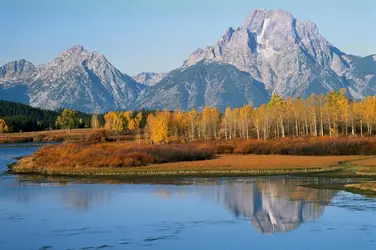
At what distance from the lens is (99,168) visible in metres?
80.6

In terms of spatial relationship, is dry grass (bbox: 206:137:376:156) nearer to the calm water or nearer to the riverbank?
the riverbank

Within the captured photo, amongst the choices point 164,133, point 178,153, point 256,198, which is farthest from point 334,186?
point 164,133

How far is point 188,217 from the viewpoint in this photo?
4194 cm

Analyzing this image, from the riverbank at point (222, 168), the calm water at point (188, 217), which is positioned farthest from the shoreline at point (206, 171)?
the calm water at point (188, 217)

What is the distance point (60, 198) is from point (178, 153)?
4030cm

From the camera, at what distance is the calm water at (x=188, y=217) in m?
33.7

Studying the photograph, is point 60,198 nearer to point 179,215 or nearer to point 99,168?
point 179,215

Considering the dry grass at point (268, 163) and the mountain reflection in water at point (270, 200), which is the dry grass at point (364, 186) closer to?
the mountain reflection in water at point (270, 200)

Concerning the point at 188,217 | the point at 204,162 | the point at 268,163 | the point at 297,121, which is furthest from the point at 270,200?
the point at 297,121

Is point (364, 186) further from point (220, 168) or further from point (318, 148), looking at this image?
point (318, 148)

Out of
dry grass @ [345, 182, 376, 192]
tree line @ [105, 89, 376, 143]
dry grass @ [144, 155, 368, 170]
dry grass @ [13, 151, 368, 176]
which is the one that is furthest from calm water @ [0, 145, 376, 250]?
tree line @ [105, 89, 376, 143]

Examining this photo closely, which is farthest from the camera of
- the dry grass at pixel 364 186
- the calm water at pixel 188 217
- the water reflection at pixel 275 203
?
the dry grass at pixel 364 186

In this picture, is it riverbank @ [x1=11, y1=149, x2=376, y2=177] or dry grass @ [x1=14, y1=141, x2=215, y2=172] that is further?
dry grass @ [x1=14, y1=141, x2=215, y2=172]

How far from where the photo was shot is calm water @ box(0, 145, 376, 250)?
33.7 metres
